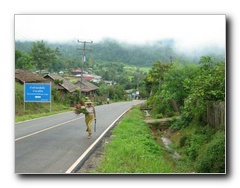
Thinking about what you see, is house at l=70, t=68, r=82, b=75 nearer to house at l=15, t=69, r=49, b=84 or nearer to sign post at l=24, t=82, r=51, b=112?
house at l=15, t=69, r=49, b=84

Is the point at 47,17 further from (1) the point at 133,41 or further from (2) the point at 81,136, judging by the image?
(2) the point at 81,136

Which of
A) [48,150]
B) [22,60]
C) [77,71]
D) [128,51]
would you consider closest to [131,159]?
[48,150]

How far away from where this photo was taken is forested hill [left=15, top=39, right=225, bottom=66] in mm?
7844

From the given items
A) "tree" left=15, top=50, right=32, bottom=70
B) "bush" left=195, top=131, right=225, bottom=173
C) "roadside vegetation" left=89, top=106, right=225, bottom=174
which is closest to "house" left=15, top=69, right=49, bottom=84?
"tree" left=15, top=50, right=32, bottom=70

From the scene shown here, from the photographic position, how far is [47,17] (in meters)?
7.41

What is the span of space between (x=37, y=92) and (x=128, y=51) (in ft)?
11.9

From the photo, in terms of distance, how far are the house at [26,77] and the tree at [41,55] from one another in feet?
1.12

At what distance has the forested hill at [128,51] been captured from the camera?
25.7 ft

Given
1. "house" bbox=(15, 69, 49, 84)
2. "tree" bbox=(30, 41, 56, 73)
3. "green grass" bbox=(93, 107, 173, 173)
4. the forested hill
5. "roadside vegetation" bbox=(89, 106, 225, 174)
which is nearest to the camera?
"green grass" bbox=(93, 107, 173, 173)

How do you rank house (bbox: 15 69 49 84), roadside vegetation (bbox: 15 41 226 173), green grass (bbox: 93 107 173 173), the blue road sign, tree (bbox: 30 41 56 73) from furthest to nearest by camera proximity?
1. the blue road sign
2. tree (bbox: 30 41 56 73)
3. house (bbox: 15 69 49 84)
4. roadside vegetation (bbox: 15 41 226 173)
5. green grass (bbox: 93 107 173 173)

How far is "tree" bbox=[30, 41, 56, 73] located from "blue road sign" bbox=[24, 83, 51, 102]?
36.4 inches

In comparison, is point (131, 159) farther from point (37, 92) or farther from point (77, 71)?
point (37, 92)

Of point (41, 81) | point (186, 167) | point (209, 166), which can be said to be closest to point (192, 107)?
point (186, 167)

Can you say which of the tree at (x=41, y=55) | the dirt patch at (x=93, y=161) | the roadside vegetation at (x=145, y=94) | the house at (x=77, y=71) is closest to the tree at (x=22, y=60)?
the roadside vegetation at (x=145, y=94)
